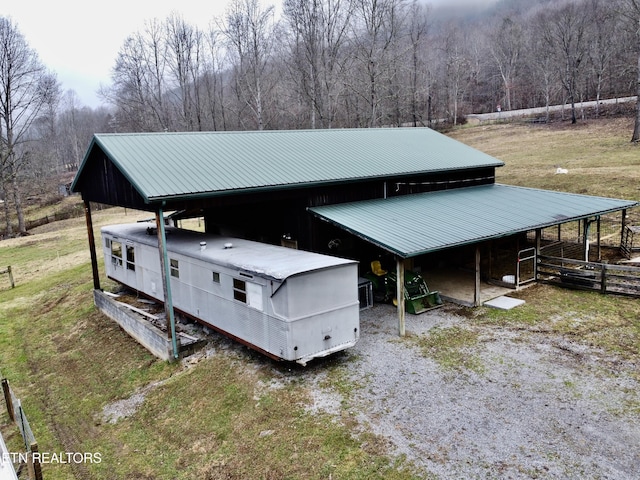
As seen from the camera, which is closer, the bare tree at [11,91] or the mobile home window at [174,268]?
the mobile home window at [174,268]

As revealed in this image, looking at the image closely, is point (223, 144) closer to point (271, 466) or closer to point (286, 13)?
point (271, 466)

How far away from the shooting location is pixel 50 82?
48250 mm

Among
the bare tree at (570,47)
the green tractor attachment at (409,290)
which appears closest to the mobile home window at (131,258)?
the green tractor attachment at (409,290)

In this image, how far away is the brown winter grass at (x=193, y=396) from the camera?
748 centimetres

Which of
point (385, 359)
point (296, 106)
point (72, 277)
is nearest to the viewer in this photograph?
point (385, 359)

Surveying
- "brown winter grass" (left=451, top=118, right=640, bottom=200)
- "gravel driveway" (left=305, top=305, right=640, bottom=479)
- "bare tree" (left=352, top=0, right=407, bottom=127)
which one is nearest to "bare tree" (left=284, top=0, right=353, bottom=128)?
"bare tree" (left=352, top=0, right=407, bottom=127)

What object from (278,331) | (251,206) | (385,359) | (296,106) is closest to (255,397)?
(278,331)

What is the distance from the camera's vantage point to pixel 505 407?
8.22 meters

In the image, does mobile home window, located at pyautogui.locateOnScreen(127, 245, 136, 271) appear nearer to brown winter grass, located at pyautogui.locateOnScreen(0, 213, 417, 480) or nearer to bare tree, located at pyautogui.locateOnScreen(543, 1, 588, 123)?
brown winter grass, located at pyautogui.locateOnScreen(0, 213, 417, 480)

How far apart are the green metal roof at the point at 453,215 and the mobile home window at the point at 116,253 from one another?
23.9 feet

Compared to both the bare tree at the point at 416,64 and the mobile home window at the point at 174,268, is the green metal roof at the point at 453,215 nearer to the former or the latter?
the mobile home window at the point at 174,268

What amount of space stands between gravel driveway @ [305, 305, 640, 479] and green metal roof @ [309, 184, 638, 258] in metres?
2.50

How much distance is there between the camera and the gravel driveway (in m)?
6.81

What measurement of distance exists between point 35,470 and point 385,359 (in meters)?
6.60
